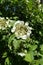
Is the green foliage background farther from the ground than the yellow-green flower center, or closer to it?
closer to it

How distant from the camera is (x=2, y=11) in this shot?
88.8 inches

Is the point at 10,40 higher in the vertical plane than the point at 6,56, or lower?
higher

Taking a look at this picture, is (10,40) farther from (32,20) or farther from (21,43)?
(32,20)

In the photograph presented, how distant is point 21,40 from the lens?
1.79m

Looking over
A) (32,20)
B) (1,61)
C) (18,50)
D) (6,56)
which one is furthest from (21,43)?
(32,20)

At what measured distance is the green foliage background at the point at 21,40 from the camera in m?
1.82

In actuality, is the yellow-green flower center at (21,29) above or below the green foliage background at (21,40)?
above

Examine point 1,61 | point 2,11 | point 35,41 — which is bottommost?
point 1,61

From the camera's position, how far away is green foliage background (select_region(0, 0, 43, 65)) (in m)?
1.82

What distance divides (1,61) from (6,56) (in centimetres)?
16

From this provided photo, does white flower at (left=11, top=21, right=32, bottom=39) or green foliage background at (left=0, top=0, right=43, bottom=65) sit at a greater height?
white flower at (left=11, top=21, right=32, bottom=39)

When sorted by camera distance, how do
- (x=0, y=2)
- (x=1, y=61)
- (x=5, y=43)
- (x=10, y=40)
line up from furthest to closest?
1. (x=0, y=2)
2. (x=1, y=61)
3. (x=5, y=43)
4. (x=10, y=40)

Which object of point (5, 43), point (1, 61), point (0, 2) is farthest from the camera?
point (0, 2)

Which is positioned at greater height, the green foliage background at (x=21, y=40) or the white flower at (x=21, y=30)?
the white flower at (x=21, y=30)
